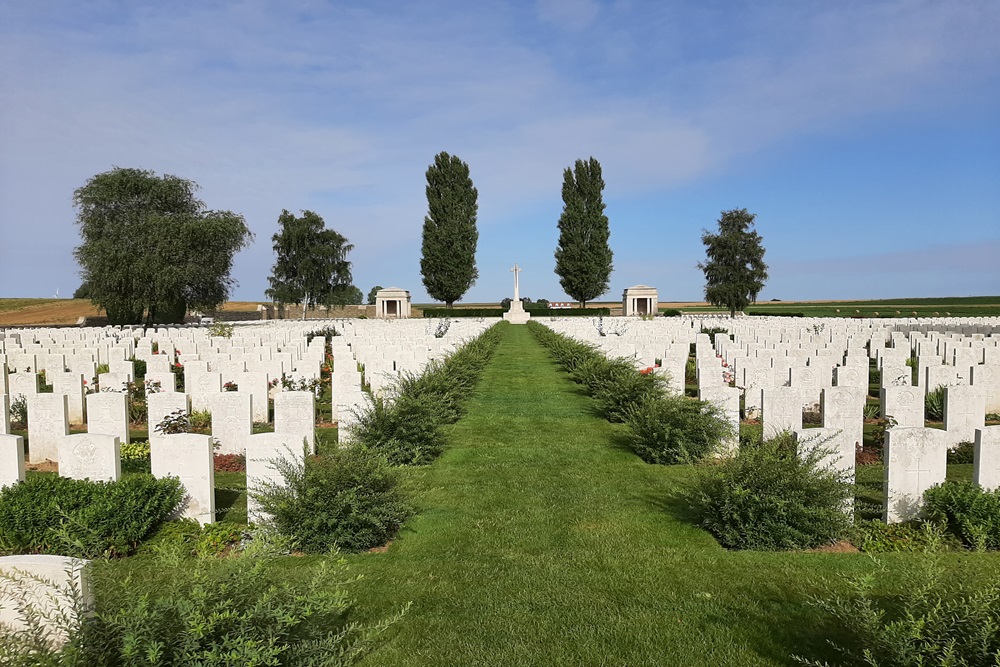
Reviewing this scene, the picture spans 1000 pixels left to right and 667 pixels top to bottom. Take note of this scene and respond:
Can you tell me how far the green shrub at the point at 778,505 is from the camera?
4.70 metres

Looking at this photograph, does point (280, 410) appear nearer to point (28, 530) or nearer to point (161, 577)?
point (28, 530)

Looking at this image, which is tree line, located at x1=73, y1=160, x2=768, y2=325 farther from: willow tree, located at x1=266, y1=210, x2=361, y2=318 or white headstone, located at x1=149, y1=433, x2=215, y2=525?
white headstone, located at x1=149, y1=433, x2=215, y2=525

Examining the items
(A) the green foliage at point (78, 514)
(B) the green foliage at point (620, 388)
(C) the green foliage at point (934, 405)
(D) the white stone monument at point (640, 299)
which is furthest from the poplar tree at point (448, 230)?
(A) the green foliage at point (78, 514)

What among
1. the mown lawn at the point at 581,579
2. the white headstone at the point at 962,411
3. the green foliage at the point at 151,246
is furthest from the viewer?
the green foliage at the point at 151,246

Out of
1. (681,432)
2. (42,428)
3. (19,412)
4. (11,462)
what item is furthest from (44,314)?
(681,432)

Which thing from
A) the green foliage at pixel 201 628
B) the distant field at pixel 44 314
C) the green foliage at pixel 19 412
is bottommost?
the green foliage at pixel 19 412

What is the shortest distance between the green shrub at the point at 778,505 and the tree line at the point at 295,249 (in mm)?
35020

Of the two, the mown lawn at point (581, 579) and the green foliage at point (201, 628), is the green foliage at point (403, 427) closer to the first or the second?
the mown lawn at point (581, 579)

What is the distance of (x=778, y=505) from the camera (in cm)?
467

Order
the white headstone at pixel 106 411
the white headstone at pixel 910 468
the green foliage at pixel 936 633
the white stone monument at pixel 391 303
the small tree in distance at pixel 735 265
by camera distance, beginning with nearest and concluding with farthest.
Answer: the green foliage at pixel 936 633 < the white headstone at pixel 910 468 < the white headstone at pixel 106 411 < the small tree in distance at pixel 735 265 < the white stone monument at pixel 391 303

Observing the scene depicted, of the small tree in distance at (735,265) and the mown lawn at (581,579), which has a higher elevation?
the small tree in distance at (735,265)

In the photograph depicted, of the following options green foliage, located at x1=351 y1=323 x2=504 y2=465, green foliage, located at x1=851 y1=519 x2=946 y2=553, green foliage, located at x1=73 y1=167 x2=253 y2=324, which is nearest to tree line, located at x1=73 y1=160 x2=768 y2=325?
green foliage, located at x1=73 y1=167 x2=253 y2=324

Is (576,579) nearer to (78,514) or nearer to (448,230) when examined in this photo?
(78,514)

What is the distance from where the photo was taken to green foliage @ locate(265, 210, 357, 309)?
181ft
